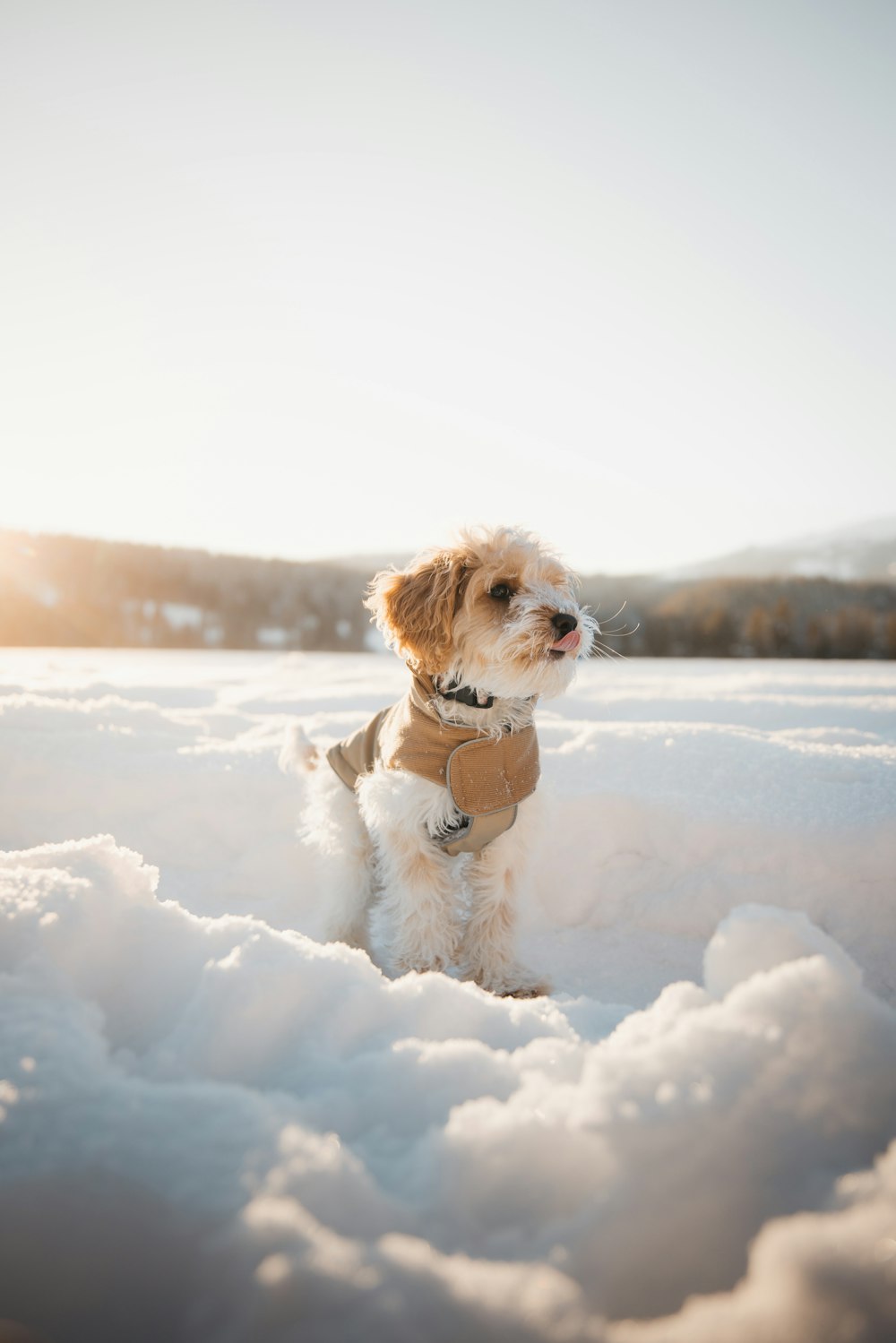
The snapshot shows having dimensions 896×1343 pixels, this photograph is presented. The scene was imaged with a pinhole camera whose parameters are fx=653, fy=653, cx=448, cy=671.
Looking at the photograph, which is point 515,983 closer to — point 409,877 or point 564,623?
point 409,877

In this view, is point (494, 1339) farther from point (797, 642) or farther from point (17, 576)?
point (17, 576)

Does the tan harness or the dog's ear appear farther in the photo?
the dog's ear

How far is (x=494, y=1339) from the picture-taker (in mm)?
797

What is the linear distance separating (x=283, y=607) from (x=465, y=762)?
13768 mm

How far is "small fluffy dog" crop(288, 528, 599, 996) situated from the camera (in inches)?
107

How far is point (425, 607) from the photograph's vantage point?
283 centimetres

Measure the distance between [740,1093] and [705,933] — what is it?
2077 millimetres

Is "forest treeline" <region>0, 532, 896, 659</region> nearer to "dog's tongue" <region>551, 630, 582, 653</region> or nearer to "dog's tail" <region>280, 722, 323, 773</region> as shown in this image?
"dog's tail" <region>280, 722, 323, 773</region>

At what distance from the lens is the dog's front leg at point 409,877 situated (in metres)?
2.80

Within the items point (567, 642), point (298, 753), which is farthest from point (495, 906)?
point (298, 753)

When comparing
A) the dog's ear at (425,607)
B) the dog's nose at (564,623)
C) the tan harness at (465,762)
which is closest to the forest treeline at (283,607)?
the dog's ear at (425,607)

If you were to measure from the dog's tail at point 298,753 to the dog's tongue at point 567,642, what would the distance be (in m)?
1.52

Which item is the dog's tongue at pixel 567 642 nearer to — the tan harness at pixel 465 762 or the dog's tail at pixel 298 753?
the tan harness at pixel 465 762

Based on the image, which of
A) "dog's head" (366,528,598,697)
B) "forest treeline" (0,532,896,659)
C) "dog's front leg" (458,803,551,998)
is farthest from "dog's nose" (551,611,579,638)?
"forest treeline" (0,532,896,659)
